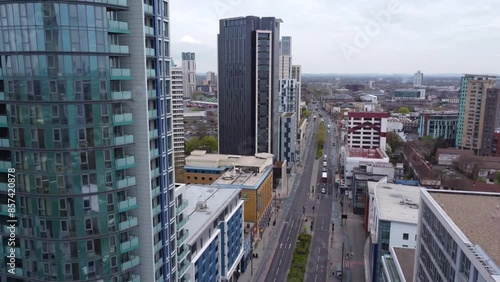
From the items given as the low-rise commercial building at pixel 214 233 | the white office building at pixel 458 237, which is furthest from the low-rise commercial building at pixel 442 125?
the white office building at pixel 458 237

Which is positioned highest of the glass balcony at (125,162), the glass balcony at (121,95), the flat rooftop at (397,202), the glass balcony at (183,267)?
the glass balcony at (121,95)

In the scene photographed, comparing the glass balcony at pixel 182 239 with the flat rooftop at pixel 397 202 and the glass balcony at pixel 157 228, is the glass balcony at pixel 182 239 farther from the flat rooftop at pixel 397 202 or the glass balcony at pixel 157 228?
the flat rooftop at pixel 397 202

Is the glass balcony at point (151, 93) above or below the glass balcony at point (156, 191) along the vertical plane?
above

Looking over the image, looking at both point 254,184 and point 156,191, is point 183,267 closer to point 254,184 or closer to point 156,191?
point 156,191

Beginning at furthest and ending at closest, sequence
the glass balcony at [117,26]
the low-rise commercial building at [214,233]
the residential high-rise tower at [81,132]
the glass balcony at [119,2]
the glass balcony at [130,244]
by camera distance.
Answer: the low-rise commercial building at [214,233] < the glass balcony at [130,244] < the glass balcony at [117,26] < the glass balcony at [119,2] < the residential high-rise tower at [81,132]

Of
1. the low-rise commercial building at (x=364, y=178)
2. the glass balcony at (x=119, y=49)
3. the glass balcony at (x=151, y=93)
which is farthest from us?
the low-rise commercial building at (x=364, y=178)

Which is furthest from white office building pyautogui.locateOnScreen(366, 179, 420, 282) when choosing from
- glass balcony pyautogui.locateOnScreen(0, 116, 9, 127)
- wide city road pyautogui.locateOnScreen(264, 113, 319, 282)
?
glass balcony pyautogui.locateOnScreen(0, 116, 9, 127)

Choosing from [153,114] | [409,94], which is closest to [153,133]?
[153,114]
